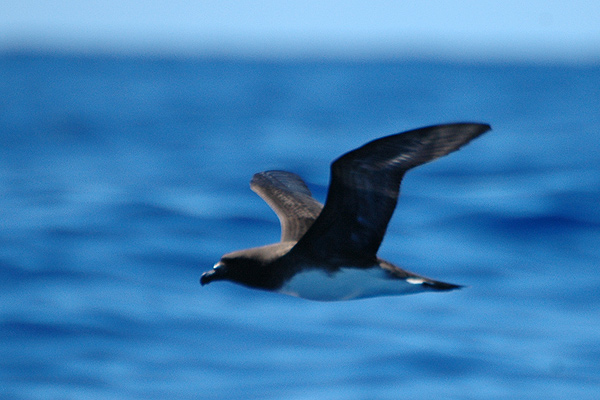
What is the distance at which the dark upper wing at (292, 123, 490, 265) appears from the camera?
19.0ft

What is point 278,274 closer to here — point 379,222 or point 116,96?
point 379,222

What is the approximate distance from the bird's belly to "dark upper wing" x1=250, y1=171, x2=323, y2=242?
84cm

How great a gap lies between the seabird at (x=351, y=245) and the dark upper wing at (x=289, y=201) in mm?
396

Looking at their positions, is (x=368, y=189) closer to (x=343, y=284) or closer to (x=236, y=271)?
(x=343, y=284)

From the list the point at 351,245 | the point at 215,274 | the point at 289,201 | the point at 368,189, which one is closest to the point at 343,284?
the point at 351,245

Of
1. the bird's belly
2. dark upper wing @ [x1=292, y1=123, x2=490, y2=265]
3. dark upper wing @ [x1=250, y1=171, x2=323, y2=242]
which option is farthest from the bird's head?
dark upper wing @ [x1=250, y1=171, x2=323, y2=242]

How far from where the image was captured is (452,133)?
18.6ft

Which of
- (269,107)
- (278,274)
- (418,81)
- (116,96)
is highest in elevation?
(418,81)

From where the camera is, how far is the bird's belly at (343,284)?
22.0 ft

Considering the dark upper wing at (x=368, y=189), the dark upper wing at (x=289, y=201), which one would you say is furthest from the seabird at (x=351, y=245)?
the dark upper wing at (x=289, y=201)

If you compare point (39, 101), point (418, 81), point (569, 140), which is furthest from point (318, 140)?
point (418, 81)

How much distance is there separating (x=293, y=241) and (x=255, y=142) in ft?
95.8

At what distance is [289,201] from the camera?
8359 mm

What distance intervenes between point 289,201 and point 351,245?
173cm
